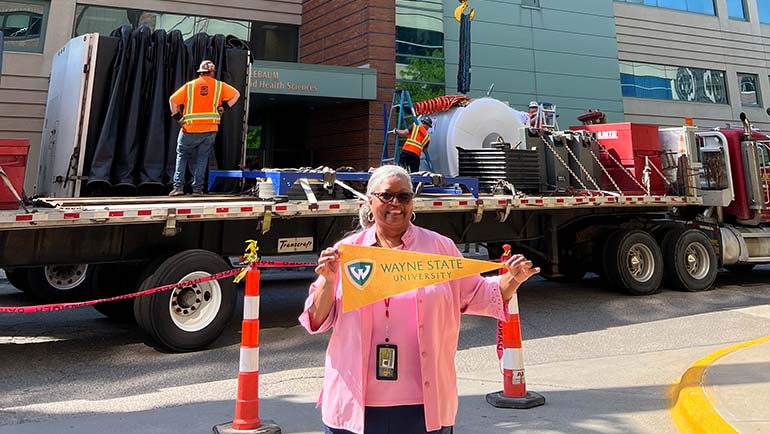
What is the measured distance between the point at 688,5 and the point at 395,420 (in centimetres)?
3101

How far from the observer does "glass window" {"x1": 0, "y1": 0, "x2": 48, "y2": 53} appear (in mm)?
17375

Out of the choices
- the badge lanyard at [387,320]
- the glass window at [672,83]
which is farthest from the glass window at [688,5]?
the badge lanyard at [387,320]

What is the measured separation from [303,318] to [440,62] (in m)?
17.4

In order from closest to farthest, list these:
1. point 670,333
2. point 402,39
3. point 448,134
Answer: point 670,333
point 448,134
point 402,39

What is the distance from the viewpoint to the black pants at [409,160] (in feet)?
31.8

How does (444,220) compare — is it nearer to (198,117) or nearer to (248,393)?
(198,117)

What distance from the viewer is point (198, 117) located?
7.22m

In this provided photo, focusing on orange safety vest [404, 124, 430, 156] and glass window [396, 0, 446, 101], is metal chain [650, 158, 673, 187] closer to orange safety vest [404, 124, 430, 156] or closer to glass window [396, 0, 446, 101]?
orange safety vest [404, 124, 430, 156]

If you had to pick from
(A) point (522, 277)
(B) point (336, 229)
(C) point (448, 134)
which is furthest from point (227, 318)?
(C) point (448, 134)

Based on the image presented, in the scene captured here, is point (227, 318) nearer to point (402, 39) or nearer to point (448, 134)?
point (448, 134)

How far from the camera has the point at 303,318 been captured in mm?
2303

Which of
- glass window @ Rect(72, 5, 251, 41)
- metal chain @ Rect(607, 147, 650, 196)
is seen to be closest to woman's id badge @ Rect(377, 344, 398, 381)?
metal chain @ Rect(607, 147, 650, 196)

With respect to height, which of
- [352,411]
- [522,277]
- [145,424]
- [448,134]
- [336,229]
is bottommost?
[145,424]

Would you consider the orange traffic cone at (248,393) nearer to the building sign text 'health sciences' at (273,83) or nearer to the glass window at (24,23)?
the building sign text 'health sciences' at (273,83)
